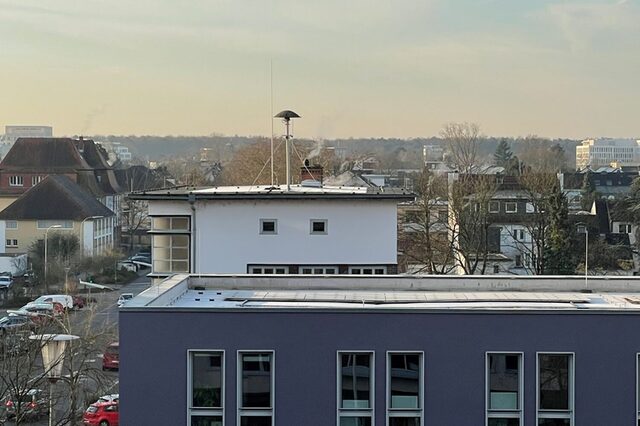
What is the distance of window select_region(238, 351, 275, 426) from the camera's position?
1238 centimetres

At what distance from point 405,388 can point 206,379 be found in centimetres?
244

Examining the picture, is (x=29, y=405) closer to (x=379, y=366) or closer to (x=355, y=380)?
(x=355, y=380)

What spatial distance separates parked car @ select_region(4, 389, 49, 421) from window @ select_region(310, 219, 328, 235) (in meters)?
6.56

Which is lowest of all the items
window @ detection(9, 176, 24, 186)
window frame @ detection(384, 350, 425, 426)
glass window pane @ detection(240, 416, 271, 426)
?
glass window pane @ detection(240, 416, 271, 426)

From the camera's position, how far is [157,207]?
2261cm

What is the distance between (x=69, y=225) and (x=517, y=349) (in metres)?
47.1

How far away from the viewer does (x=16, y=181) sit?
69.4 m

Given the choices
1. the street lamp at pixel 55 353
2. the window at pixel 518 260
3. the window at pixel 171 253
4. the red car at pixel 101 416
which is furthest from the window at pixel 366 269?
the window at pixel 518 260

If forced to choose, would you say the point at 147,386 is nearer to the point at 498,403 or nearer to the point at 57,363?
the point at 57,363

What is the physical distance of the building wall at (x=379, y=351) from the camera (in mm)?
12297

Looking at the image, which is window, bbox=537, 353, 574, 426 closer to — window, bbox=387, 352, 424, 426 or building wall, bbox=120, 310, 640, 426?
building wall, bbox=120, 310, 640, 426

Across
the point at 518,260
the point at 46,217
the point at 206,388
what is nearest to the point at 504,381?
the point at 206,388

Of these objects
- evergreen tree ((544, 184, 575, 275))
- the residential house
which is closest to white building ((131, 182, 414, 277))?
evergreen tree ((544, 184, 575, 275))

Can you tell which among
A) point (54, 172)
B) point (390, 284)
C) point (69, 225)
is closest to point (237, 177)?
point (69, 225)
